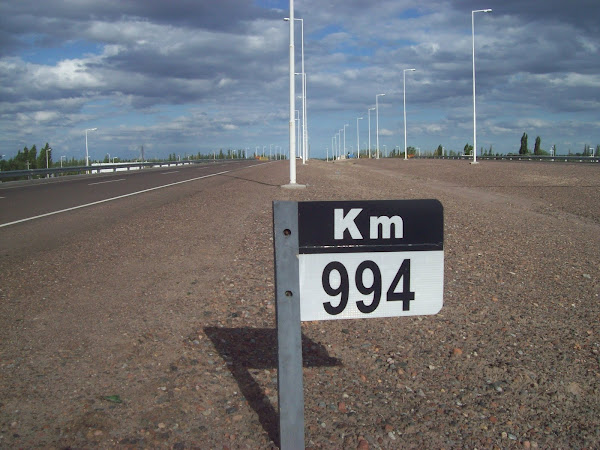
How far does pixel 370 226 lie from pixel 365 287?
333 millimetres

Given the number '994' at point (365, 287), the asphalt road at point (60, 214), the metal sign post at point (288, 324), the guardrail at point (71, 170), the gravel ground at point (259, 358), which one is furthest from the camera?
the guardrail at point (71, 170)

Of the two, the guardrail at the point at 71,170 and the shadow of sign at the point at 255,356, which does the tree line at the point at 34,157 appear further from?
the shadow of sign at the point at 255,356

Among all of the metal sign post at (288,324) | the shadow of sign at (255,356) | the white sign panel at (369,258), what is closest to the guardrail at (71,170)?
the shadow of sign at (255,356)

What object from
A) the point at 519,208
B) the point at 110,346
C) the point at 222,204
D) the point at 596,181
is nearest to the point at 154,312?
the point at 110,346

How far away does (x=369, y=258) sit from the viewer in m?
3.45

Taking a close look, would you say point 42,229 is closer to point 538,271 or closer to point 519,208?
point 538,271

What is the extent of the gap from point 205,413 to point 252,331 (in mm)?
1700

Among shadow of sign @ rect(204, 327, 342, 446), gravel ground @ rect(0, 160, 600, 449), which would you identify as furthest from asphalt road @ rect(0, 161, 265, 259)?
shadow of sign @ rect(204, 327, 342, 446)

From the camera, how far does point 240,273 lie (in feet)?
27.0

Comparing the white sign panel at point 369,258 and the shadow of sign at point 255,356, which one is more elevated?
the white sign panel at point 369,258

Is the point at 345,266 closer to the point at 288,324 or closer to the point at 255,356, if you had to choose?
the point at 288,324

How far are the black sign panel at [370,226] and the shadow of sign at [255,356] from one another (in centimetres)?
130

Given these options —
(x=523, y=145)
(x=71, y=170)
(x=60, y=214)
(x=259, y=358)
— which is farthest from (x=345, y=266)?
(x=523, y=145)

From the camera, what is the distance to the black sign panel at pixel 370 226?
11.0 feet
